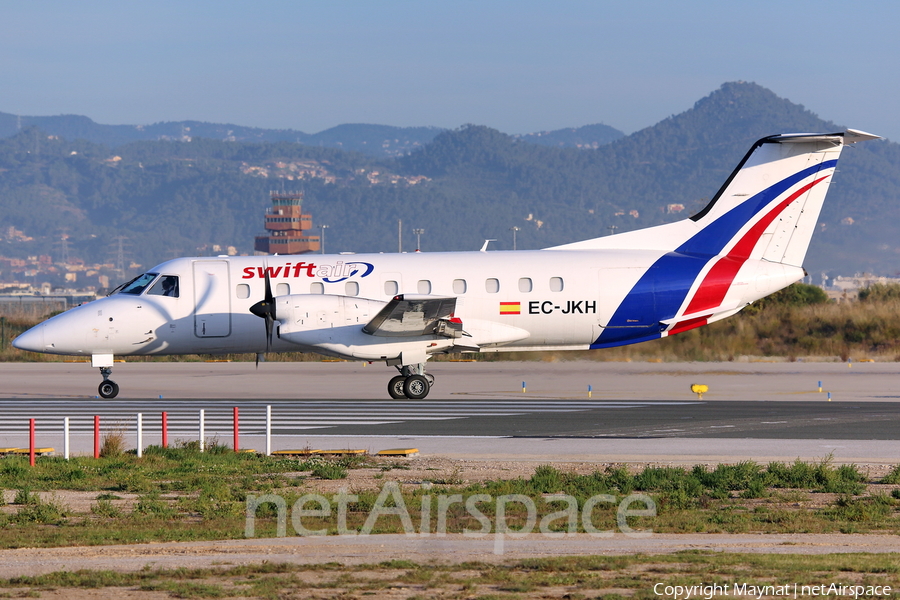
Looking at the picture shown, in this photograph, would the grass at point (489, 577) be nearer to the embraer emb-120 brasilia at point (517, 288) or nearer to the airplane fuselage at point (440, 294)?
the embraer emb-120 brasilia at point (517, 288)

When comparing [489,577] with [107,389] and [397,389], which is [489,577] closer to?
[397,389]

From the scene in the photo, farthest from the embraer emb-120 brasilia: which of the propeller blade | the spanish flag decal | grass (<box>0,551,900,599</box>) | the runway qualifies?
grass (<box>0,551,900,599</box>)

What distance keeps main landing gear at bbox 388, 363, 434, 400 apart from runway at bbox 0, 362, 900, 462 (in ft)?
1.38

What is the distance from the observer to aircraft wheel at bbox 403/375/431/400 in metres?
26.0

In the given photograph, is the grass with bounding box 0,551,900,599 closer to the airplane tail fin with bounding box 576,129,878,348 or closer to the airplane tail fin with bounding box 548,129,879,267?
the airplane tail fin with bounding box 576,129,878,348

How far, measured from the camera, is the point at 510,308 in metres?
26.3

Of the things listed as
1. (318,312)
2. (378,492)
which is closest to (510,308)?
(318,312)

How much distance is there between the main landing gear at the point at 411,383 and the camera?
26031 millimetres

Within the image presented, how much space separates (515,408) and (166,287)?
9627mm

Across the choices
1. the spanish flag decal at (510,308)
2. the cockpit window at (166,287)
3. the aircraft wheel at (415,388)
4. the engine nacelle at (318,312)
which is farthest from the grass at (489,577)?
the cockpit window at (166,287)

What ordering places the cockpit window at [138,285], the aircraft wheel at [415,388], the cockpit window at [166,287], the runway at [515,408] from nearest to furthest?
1. the runway at [515,408]
2. the aircraft wheel at [415,388]
3. the cockpit window at [166,287]
4. the cockpit window at [138,285]

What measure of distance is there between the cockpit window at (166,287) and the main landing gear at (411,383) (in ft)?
19.9

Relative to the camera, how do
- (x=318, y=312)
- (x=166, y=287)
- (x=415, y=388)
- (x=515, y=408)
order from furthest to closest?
(x=166, y=287), (x=415, y=388), (x=318, y=312), (x=515, y=408)

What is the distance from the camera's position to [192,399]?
27359 millimetres
